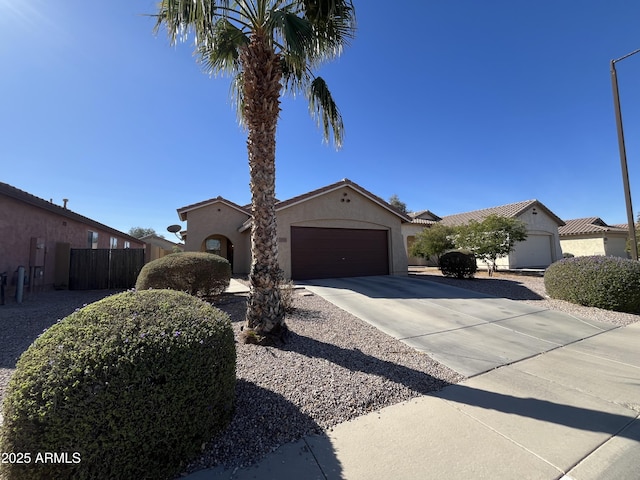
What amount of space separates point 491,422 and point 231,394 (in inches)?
111

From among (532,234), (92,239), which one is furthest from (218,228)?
(532,234)

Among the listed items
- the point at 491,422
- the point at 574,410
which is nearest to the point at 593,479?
the point at 491,422

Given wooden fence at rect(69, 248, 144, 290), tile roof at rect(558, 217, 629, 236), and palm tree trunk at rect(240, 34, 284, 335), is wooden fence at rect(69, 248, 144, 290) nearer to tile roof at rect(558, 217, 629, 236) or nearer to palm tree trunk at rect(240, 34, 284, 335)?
palm tree trunk at rect(240, 34, 284, 335)

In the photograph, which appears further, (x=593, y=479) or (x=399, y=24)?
(x=399, y=24)

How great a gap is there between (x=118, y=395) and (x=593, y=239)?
36370 millimetres

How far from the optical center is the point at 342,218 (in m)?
14.7

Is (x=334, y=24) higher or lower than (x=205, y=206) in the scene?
higher

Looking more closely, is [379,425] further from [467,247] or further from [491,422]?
[467,247]

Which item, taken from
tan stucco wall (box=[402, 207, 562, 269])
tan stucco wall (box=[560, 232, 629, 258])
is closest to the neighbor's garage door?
tan stucco wall (box=[402, 207, 562, 269])

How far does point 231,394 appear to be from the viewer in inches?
117

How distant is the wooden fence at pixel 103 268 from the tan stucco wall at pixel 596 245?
1368 inches

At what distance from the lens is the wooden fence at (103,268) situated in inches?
496

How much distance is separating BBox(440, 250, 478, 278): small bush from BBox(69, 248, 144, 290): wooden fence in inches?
578

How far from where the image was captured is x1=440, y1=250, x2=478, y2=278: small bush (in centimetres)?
1436
